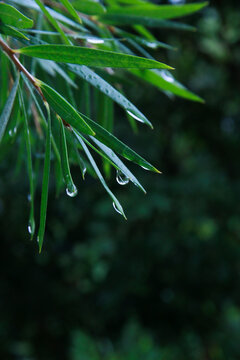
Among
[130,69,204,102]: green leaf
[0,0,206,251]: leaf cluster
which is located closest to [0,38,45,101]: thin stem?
[0,0,206,251]: leaf cluster

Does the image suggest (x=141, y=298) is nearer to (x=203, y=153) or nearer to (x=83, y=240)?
(x=83, y=240)

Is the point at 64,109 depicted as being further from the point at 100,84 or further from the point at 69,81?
the point at 69,81

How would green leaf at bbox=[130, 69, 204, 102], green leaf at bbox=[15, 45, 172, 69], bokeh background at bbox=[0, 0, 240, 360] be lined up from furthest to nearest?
bokeh background at bbox=[0, 0, 240, 360] < green leaf at bbox=[130, 69, 204, 102] < green leaf at bbox=[15, 45, 172, 69]

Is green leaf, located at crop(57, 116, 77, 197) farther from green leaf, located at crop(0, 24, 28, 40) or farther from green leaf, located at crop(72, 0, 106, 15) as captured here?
green leaf, located at crop(72, 0, 106, 15)

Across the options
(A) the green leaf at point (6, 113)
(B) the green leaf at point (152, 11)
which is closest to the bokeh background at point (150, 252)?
(B) the green leaf at point (152, 11)

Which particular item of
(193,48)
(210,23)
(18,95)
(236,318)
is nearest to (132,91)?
(193,48)

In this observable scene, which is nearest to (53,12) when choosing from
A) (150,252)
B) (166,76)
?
(166,76)
